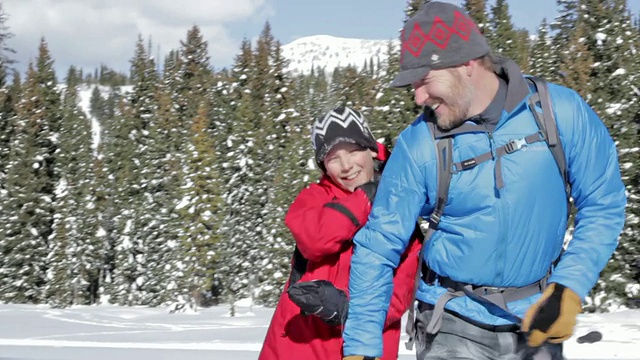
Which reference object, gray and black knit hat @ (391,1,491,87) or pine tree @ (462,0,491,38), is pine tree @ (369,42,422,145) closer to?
pine tree @ (462,0,491,38)

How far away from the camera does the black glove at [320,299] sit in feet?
10.8

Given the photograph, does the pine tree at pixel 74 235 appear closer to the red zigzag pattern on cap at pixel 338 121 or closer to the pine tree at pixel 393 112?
the pine tree at pixel 393 112

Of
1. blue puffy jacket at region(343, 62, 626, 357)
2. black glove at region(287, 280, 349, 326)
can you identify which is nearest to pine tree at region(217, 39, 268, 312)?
black glove at region(287, 280, 349, 326)

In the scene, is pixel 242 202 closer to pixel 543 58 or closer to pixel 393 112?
pixel 393 112

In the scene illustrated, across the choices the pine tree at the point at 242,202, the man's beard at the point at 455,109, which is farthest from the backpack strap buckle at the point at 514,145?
the pine tree at the point at 242,202

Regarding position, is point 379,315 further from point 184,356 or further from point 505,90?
point 184,356

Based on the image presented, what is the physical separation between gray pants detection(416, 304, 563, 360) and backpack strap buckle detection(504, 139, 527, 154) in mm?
696

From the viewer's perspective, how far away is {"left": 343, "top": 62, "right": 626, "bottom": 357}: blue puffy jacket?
108 inches

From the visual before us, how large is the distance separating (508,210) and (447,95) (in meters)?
0.50

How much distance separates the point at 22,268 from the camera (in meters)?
45.7

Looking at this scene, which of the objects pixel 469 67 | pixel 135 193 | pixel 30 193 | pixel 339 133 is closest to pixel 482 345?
pixel 469 67

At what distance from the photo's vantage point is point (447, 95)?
2.84 meters

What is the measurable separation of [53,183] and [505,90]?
168ft

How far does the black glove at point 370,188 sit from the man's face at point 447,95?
0.70 m
